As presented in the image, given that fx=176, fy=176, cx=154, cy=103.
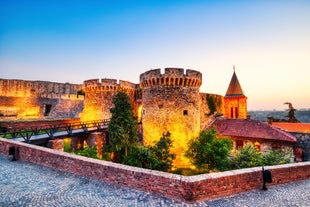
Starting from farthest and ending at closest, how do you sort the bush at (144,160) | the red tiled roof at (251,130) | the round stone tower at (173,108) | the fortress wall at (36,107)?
the fortress wall at (36,107) < the red tiled roof at (251,130) < the round stone tower at (173,108) < the bush at (144,160)

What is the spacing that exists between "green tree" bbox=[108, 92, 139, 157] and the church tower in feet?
51.6

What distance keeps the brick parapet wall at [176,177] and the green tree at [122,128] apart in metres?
7.55

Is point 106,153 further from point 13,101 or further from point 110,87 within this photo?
point 13,101

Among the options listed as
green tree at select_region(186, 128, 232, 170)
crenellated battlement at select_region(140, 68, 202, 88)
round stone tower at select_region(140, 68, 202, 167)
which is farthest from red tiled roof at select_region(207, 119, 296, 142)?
crenellated battlement at select_region(140, 68, 202, 88)

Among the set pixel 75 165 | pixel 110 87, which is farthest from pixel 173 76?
pixel 75 165

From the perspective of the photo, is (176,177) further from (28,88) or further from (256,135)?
(28,88)

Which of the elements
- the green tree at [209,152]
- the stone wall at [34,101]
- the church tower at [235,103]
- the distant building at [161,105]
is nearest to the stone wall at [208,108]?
the distant building at [161,105]

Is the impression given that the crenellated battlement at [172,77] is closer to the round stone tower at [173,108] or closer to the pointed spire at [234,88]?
the round stone tower at [173,108]

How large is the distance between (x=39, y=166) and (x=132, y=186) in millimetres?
4194

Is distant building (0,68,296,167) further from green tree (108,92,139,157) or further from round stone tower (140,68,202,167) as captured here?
green tree (108,92,139,157)

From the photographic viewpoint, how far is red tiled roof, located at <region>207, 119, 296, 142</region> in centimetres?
1517

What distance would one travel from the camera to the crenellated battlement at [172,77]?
1516 centimetres

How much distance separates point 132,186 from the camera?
4891 millimetres

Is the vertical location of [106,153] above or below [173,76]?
below
